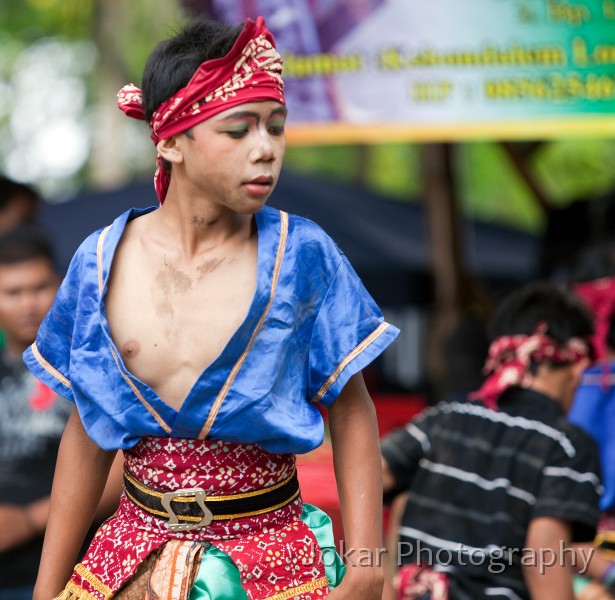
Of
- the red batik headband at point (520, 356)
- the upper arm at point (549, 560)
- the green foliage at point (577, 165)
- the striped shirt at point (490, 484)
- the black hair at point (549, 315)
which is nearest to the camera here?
the upper arm at point (549, 560)

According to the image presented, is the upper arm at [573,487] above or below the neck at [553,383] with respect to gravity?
below

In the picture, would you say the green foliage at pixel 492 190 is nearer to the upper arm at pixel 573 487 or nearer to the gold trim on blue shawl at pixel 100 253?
the upper arm at pixel 573 487

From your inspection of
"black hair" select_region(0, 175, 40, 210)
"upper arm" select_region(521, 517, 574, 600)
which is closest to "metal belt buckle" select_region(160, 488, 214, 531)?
"upper arm" select_region(521, 517, 574, 600)

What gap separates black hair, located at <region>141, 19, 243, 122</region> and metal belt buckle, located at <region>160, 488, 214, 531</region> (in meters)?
0.81

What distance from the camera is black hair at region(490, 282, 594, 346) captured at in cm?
425

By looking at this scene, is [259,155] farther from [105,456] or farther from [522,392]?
[522,392]

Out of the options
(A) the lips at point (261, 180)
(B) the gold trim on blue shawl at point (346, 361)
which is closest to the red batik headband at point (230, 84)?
(A) the lips at point (261, 180)

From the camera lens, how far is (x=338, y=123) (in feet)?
20.5

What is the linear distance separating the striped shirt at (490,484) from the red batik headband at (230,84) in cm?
179

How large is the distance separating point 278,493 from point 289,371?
0.28m

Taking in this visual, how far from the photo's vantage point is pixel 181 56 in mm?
2561

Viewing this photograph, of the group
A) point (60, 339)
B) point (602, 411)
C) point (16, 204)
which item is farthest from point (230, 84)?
point (16, 204)

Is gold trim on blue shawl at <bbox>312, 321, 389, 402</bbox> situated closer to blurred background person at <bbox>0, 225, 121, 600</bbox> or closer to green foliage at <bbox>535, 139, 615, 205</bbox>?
blurred background person at <bbox>0, 225, 121, 600</bbox>

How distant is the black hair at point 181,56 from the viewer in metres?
2.55
